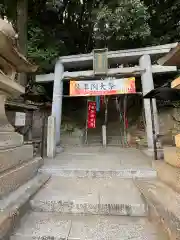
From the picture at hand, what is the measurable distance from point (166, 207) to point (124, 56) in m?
7.18

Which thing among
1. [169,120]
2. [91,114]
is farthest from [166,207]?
[169,120]

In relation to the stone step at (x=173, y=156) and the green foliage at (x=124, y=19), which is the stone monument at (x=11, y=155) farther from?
the green foliage at (x=124, y=19)

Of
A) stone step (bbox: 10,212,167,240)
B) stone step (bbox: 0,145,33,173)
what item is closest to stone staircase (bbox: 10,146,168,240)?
stone step (bbox: 10,212,167,240)

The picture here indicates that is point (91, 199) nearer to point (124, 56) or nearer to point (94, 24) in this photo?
point (124, 56)

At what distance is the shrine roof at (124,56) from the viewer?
8016 mm

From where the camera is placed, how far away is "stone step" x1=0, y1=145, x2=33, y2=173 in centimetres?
304

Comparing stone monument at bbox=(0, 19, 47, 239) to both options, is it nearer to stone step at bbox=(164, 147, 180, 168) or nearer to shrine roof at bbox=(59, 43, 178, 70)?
stone step at bbox=(164, 147, 180, 168)

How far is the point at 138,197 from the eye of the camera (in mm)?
3191

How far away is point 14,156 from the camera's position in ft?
11.4

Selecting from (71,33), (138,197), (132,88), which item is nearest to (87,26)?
(71,33)

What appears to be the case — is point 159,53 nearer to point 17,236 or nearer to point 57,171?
point 57,171

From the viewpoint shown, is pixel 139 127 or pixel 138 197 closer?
pixel 138 197

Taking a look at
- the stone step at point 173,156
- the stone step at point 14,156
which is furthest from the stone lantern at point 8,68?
the stone step at point 173,156

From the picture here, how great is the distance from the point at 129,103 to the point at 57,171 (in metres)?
11.7
